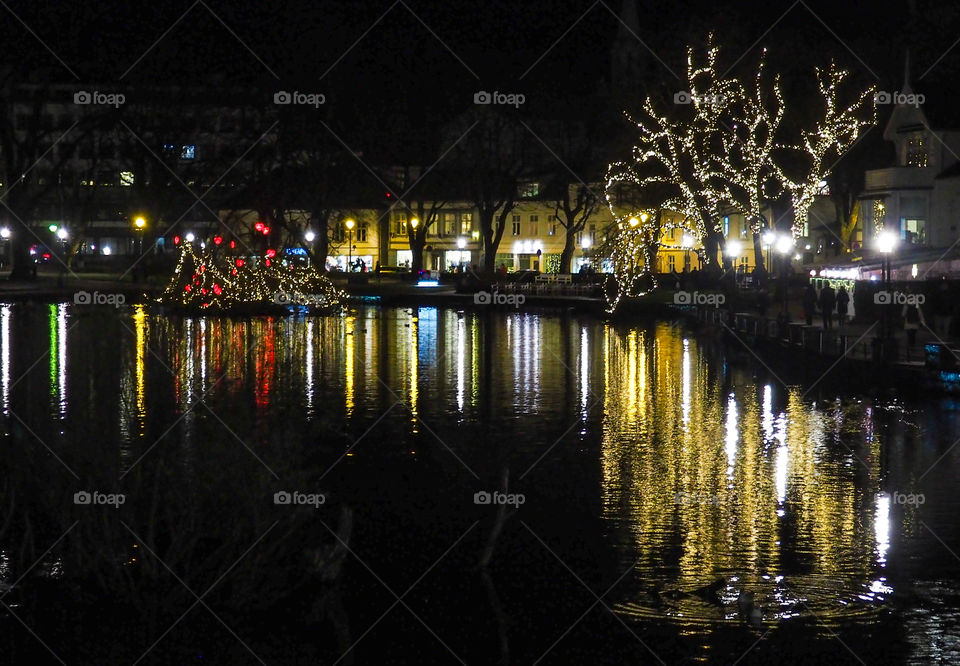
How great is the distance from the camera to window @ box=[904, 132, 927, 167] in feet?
188

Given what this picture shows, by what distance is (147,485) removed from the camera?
1421 cm

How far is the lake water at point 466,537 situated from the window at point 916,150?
3858cm

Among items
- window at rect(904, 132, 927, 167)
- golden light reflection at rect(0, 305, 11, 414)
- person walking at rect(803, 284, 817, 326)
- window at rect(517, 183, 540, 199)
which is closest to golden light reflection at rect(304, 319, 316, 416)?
golden light reflection at rect(0, 305, 11, 414)

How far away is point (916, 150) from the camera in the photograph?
58062 millimetres

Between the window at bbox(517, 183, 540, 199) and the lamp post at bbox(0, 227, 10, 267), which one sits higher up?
the window at bbox(517, 183, 540, 199)

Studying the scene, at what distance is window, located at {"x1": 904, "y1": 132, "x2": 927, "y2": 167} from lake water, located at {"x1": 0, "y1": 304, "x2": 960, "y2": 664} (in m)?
38.6

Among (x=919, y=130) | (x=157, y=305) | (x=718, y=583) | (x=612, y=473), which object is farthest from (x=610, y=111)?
(x=718, y=583)

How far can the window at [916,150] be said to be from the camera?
188 feet

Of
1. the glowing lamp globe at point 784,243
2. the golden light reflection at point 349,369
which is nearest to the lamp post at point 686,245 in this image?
the glowing lamp globe at point 784,243

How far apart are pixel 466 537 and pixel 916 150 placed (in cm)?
4956

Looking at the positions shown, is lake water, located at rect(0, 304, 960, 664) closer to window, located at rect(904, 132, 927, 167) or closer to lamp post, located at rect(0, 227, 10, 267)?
window, located at rect(904, 132, 927, 167)

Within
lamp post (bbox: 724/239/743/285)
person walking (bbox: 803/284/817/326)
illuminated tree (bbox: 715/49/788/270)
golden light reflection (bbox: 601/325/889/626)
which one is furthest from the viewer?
lamp post (bbox: 724/239/743/285)

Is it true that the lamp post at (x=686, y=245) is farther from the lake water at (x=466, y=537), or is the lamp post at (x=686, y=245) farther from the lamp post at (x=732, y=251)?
the lake water at (x=466, y=537)

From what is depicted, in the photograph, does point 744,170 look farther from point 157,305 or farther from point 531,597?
point 531,597
